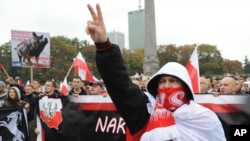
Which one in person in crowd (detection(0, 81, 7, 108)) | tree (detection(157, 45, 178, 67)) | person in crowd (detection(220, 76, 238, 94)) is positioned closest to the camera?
person in crowd (detection(220, 76, 238, 94))

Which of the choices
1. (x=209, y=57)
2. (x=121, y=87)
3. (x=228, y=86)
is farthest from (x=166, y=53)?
(x=121, y=87)

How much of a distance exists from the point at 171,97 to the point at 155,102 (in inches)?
4.3

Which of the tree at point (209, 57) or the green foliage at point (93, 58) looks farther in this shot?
the tree at point (209, 57)

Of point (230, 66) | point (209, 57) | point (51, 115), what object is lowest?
point (230, 66)

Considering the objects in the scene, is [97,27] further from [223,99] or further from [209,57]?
[209,57]

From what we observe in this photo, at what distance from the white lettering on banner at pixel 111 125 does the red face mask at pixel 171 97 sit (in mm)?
3262

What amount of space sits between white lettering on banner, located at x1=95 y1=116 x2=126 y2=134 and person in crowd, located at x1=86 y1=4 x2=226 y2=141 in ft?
10.6

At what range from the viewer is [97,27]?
2.31 metres

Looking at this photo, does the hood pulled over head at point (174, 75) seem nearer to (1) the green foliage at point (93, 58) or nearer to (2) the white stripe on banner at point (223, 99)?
(2) the white stripe on banner at point (223, 99)

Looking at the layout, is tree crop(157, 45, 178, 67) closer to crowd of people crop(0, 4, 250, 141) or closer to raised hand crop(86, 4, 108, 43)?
crowd of people crop(0, 4, 250, 141)

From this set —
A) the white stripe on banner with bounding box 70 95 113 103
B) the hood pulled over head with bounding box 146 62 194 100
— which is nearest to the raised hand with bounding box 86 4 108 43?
the hood pulled over head with bounding box 146 62 194 100

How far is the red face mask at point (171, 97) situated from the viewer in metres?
2.66

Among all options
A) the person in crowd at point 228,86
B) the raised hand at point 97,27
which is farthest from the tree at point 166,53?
the raised hand at point 97,27

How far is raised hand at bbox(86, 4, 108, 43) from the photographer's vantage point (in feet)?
7.55
